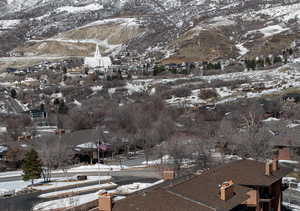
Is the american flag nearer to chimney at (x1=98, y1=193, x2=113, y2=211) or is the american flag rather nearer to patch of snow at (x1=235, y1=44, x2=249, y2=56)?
chimney at (x1=98, y1=193, x2=113, y2=211)

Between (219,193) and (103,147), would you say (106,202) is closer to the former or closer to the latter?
(219,193)

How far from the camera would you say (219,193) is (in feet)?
68.7

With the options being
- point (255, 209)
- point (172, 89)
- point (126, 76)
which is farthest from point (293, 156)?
point (126, 76)

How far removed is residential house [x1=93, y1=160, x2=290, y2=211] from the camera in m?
19.1

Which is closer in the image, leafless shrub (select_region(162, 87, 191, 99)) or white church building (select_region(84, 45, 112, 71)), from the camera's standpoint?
leafless shrub (select_region(162, 87, 191, 99))

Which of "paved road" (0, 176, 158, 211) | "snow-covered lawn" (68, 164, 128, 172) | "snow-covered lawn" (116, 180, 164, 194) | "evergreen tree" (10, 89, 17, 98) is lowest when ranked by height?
"paved road" (0, 176, 158, 211)

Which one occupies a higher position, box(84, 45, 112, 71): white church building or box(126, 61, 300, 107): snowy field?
box(84, 45, 112, 71): white church building

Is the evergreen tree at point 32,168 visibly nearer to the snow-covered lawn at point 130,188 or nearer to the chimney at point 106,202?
the snow-covered lawn at point 130,188

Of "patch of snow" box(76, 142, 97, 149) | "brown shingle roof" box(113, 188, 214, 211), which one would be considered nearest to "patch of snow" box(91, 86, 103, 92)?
"patch of snow" box(76, 142, 97, 149)

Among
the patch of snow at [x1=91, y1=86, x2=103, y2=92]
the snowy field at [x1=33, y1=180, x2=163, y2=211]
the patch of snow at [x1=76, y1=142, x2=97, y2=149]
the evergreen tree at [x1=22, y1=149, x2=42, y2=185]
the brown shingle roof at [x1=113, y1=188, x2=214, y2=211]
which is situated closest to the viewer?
the brown shingle roof at [x1=113, y1=188, x2=214, y2=211]

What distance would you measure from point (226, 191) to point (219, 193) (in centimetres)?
42

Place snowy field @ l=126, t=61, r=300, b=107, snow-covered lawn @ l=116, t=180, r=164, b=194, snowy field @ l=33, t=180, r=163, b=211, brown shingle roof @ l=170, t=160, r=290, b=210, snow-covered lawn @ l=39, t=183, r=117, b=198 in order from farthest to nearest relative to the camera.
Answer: snowy field @ l=126, t=61, r=300, b=107 < snow-covered lawn @ l=39, t=183, r=117, b=198 < snow-covered lawn @ l=116, t=180, r=164, b=194 < snowy field @ l=33, t=180, r=163, b=211 < brown shingle roof @ l=170, t=160, r=290, b=210

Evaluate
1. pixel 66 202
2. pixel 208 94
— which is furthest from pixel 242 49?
pixel 66 202

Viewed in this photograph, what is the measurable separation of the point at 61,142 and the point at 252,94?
37.8 metres
